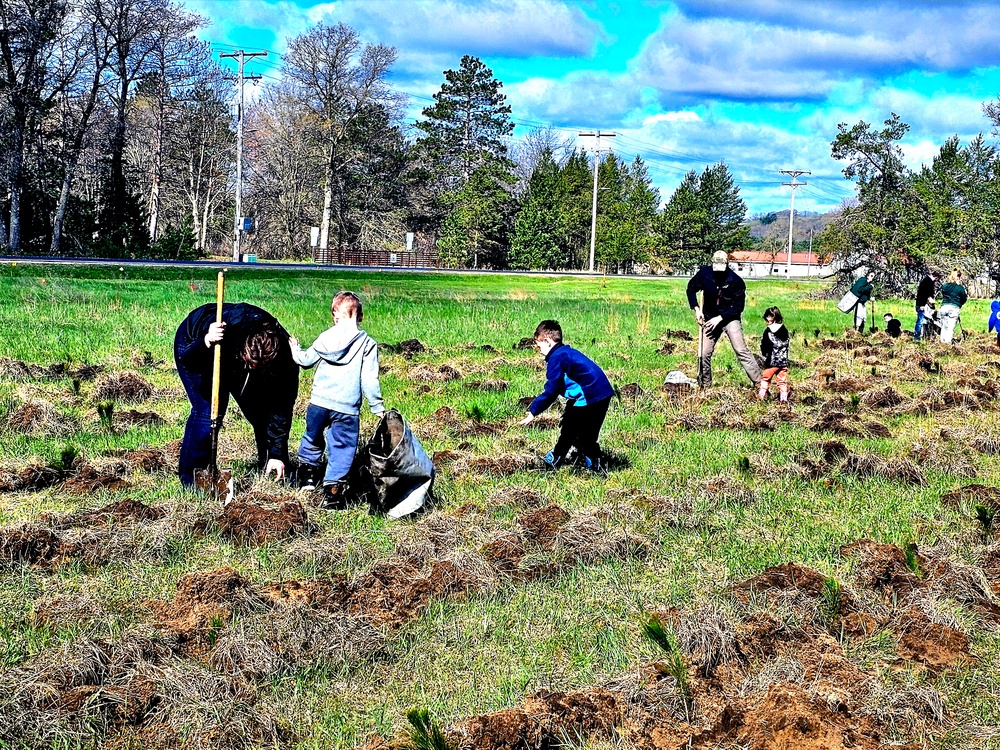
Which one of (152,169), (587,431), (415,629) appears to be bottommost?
(415,629)

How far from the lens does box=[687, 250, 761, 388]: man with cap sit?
42.6 feet

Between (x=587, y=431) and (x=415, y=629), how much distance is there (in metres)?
3.52

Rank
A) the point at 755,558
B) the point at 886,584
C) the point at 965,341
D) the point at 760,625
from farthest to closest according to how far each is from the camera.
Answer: the point at 965,341
the point at 755,558
the point at 886,584
the point at 760,625

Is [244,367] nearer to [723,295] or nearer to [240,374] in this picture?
[240,374]

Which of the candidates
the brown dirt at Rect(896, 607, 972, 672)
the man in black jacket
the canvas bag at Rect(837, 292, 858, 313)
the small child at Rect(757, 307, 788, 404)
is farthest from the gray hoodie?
the man in black jacket

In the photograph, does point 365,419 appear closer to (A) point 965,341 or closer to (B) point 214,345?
(B) point 214,345

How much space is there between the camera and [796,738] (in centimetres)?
387

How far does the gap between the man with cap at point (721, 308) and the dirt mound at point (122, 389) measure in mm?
6796

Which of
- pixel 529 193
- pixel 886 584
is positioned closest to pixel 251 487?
pixel 886 584

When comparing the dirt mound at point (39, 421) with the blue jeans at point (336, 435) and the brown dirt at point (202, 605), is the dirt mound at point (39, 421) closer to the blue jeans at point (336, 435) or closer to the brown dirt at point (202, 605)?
the blue jeans at point (336, 435)

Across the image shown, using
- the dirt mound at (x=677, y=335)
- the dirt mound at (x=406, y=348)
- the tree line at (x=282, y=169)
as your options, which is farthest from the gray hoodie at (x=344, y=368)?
the tree line at (x=282, y=169)

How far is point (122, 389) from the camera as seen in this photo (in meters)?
11.2

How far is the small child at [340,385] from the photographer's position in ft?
22.0

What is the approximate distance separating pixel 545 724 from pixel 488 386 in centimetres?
885
